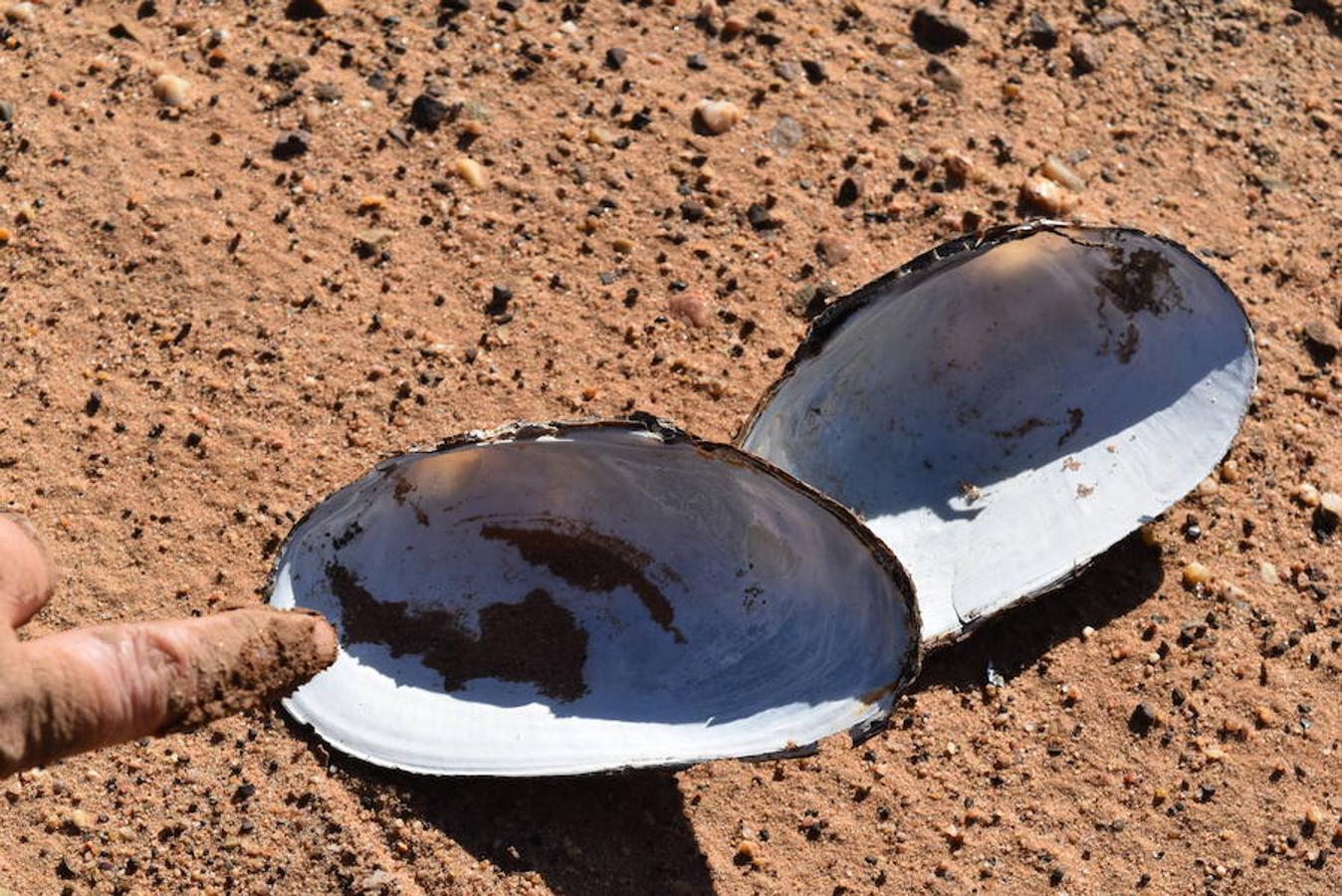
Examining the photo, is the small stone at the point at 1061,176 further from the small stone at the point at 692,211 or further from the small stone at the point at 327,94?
the small stone at the point at 327,94

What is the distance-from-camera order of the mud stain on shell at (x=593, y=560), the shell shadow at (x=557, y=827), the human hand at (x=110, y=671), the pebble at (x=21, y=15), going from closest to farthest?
the human hand at (x=110, y=671) < the shell shadow at (x=557, y=827) < the mud stain on shell at (x=593, y=560) < the pebble at (x=21, y=15)

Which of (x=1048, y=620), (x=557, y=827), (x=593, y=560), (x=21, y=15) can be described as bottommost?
(x=557, y=827)

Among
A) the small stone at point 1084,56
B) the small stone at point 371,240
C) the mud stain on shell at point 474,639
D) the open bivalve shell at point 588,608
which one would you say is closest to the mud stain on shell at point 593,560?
the open bivalve shell at point 588,608

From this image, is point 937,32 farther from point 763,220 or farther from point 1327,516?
point 1327,516

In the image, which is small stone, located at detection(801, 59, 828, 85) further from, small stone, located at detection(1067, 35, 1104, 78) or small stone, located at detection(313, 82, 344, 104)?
small stone, located at detection(313, 82, 344, 104)

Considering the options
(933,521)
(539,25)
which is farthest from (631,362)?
(539,25)

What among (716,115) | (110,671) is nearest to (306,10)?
(716,115)

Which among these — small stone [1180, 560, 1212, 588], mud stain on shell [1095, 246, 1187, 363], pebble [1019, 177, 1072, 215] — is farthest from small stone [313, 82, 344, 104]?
small stone [1180, 560, 1212, 588]

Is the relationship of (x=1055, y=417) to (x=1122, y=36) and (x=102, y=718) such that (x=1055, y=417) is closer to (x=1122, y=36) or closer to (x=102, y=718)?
(x=1122, y=36)
